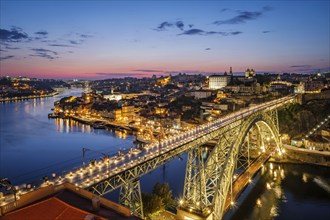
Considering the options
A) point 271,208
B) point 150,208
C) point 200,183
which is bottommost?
point 271,208

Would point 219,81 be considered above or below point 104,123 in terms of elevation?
above

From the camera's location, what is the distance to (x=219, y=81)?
90375 mm

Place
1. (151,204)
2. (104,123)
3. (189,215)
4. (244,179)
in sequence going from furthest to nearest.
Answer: (104,123) < (244,179) < (151,204) < (189,215)

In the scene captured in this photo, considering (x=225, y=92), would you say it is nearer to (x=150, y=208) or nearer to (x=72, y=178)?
(x=150, y=208)

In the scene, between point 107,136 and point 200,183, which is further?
point 107,136

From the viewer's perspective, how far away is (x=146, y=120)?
189ft

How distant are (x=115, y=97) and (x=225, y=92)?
180ft

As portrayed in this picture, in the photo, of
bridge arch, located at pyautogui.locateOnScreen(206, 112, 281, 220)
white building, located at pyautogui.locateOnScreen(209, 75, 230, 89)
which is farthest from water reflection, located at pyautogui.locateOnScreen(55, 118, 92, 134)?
white building, located at pyautogui.locateOnScreen(209, 75, 230, 89)

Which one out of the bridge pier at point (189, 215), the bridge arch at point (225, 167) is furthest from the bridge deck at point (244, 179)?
the bridge pier at point (189, 215)

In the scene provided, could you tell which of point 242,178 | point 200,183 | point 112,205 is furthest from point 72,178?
point 242,178

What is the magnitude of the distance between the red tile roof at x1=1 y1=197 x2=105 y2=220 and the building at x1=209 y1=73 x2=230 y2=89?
83.3m

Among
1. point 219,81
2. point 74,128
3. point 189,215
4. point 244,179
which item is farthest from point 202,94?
point 189,215

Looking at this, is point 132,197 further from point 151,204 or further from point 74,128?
point 74,128

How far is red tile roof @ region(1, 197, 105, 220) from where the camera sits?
797 centimetres
